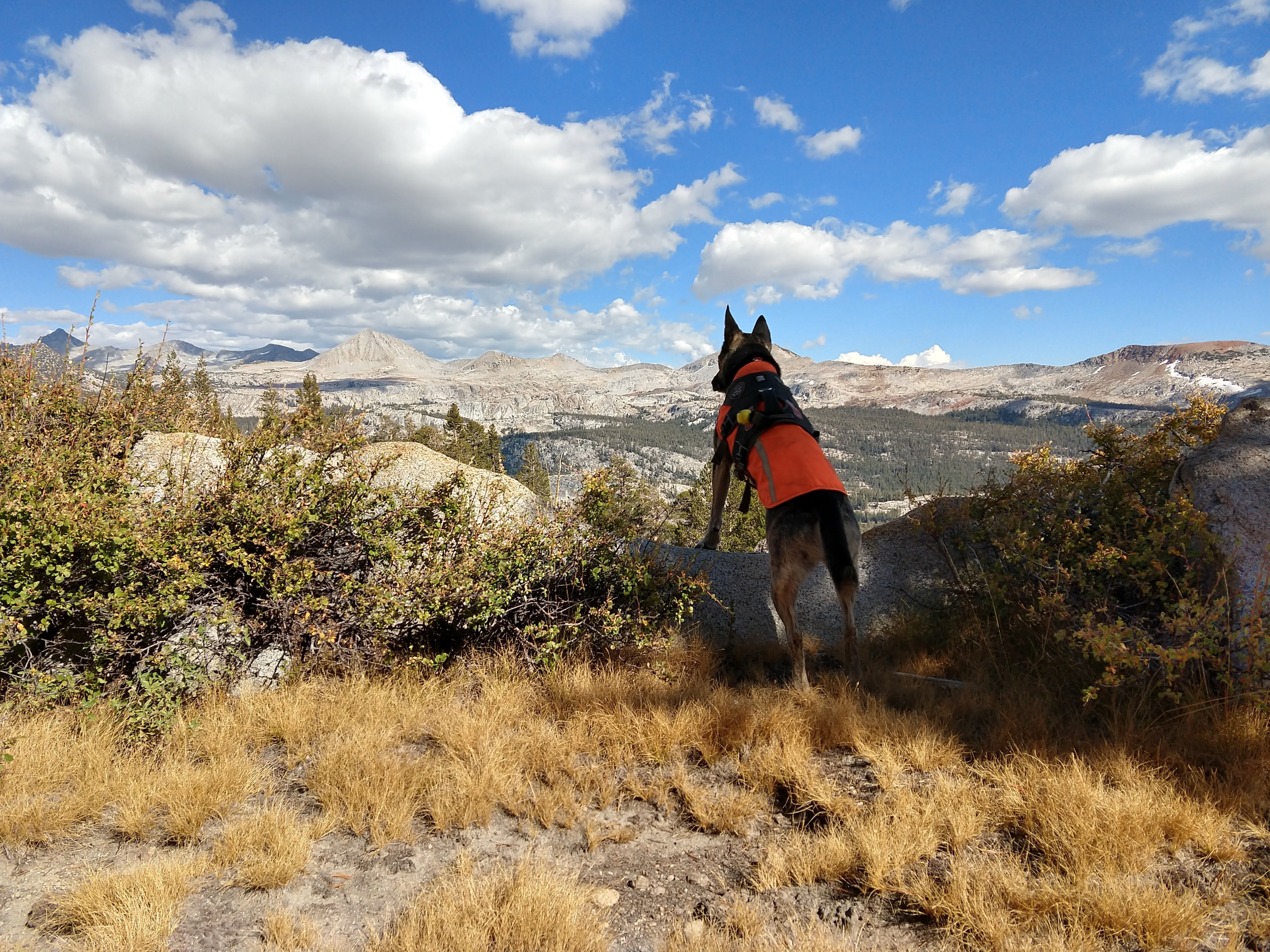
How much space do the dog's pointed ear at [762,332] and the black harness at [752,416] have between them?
0.80 m

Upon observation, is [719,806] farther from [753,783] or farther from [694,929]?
[694,929]

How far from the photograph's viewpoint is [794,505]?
16.5ft

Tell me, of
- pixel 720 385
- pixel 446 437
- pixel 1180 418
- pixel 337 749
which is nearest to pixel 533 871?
pixel 337 749

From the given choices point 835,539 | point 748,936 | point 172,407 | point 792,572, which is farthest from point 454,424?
point 748,936

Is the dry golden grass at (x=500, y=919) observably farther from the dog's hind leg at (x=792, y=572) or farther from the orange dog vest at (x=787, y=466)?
the orange dog vest at (x=787, y=466)

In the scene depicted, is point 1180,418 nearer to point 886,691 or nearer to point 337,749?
point 886,691

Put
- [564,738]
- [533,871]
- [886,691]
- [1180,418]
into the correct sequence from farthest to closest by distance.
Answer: [1180,418] < [886,691] < [564,738] < [533,871]

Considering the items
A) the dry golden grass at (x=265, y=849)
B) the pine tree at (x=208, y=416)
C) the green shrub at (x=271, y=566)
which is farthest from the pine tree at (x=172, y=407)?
the dry golden grass at (x=265, y=849)

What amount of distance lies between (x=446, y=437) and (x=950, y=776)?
2343 inches

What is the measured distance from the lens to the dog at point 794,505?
16.0 ft

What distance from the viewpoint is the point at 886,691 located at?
16.2 ft

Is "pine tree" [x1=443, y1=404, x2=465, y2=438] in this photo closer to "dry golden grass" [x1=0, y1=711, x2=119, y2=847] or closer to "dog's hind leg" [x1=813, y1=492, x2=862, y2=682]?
"dry golden grass" [x1=0, y1=711, x2=119, y2=847]

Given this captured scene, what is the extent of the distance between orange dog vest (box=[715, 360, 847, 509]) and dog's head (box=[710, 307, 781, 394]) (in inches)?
55.6

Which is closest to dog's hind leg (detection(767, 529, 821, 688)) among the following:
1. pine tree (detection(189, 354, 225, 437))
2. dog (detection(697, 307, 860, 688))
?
dog (detection(697, 307, 860, 688))
